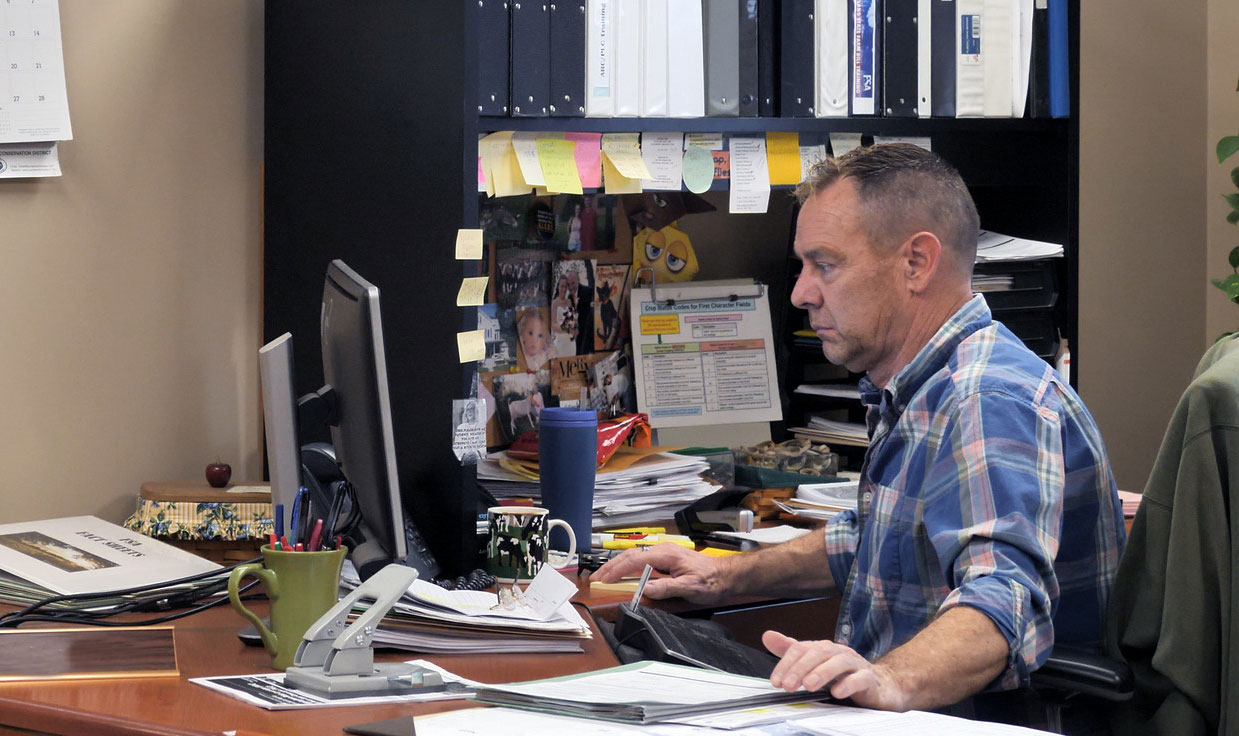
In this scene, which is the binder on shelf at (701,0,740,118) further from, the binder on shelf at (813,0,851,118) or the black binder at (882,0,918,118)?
the black binder at (882,0,918,118)

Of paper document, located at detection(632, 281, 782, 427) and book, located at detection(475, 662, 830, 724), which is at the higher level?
paper document, located at detection(632, 281, 782, 427)

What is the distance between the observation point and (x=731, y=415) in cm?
255

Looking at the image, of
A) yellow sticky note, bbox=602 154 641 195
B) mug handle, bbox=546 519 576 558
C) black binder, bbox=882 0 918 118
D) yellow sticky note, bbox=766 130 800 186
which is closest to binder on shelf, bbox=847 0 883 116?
black binder, bbox=882 0 918 118

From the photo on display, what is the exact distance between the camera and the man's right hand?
1.69 m

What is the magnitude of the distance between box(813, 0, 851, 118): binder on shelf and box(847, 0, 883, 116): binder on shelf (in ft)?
0.05

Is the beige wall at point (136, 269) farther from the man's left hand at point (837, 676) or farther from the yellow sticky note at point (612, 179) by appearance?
the man's left hand at point (837, 676)

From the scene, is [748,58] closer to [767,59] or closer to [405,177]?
[767,59]

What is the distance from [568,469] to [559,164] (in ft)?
1.64

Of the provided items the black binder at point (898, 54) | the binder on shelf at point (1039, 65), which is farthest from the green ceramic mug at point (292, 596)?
the binder on shelf at point (1039, 65)

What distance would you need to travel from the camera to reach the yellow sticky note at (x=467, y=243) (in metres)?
1.80

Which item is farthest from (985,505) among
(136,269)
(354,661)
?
(136,269)

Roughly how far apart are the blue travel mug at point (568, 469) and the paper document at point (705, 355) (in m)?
0.59

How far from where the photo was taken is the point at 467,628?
136 cm

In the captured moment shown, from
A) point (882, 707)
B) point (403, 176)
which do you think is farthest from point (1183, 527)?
point (403, 176)
